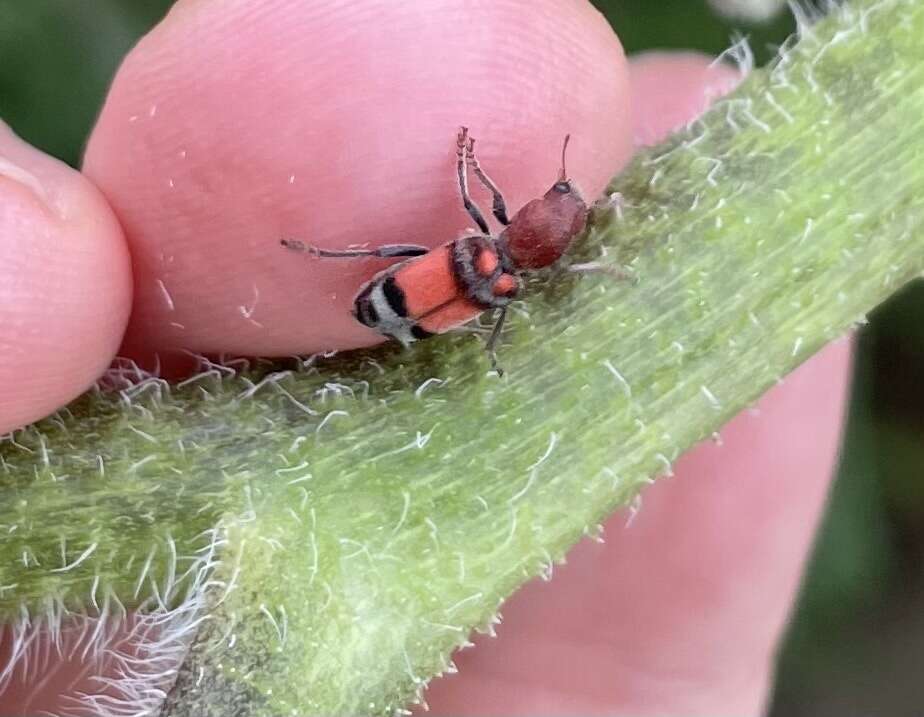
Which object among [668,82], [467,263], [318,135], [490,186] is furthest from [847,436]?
[318,135]

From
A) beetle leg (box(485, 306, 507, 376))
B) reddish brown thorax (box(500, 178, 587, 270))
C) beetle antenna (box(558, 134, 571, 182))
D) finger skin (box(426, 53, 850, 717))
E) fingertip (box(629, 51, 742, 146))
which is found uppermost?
beetle antenna (box(558, 134, 571, 182))

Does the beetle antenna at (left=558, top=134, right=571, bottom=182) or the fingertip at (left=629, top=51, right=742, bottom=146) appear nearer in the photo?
the beetle antenna at (left=558, top=134, right=571, bottom=182)

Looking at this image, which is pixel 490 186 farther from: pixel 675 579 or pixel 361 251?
pixel 675 579

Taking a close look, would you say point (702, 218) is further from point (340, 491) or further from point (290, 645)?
point (290, 645)

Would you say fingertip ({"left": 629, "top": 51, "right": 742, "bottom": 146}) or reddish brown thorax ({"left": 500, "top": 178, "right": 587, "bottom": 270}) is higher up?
reddish brown thorax ({"left": 500, "top": 178, "right": 587, "bottom": 270})

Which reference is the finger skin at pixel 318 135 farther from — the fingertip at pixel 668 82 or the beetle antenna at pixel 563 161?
the fingertip at pixel 668 82

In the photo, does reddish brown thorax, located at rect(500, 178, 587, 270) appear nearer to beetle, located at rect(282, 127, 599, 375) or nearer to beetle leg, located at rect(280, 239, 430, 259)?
beetle, located at rect(282, 127, 599, 375)

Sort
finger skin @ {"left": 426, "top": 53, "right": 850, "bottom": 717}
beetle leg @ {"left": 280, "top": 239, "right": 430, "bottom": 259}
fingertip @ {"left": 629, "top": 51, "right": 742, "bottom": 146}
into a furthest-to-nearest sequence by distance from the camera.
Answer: finger skin @ {"left": 426, "top": 53, "right": 850, "bottom": 717} → fingertip @ {"left": 629, "top": 51, "right": 742, "bottom": 146} → beetle leg @ {"left": 280, "top": 239, "right": 430, "bottom": 259}

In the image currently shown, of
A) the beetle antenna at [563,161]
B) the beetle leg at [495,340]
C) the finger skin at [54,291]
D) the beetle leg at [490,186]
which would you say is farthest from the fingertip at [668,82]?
the finger skin at [54,291]

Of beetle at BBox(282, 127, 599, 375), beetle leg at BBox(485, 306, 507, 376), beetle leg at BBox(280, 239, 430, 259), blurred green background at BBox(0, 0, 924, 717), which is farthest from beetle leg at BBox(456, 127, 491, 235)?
blurred green background at BBox(0, 0, 924, 717)
